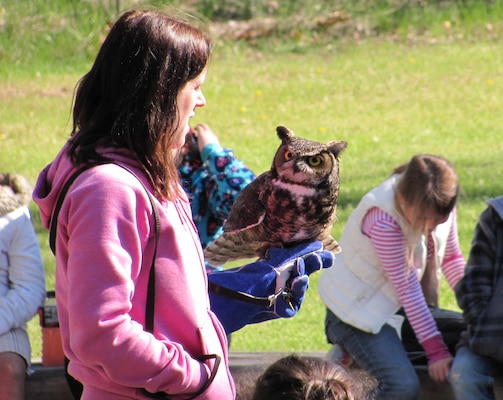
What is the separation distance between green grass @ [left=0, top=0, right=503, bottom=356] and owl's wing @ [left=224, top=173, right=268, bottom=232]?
3447mm

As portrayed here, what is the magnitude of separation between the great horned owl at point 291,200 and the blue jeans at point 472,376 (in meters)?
1.27

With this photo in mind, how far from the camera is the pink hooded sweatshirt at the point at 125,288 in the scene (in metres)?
1.55

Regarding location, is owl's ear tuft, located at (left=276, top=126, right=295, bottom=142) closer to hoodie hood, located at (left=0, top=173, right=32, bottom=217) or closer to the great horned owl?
the great horned owl

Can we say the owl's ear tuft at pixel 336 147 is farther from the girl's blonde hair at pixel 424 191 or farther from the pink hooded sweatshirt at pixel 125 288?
the girl's blonde hair at pixel 424 191

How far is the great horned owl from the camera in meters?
2.21

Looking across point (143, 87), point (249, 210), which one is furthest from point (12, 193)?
point (143, 87)

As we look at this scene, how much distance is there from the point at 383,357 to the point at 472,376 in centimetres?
38

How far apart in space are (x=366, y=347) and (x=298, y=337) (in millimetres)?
1146

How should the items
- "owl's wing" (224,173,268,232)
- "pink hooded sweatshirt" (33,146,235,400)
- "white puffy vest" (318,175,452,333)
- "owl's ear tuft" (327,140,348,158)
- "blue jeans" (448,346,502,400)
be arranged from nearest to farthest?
"pink hooded sweatshirt" (33,146,235,400), "owl's ear tuft" (327,140,348,158), "owl's wing" (224,173,268,232), "blue jeans" (448,346,502,400), "white puffy vest" (318,175,452,333)

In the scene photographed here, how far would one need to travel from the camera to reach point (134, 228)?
62.2 inches

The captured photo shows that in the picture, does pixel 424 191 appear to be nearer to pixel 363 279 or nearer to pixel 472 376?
pixel 363 279

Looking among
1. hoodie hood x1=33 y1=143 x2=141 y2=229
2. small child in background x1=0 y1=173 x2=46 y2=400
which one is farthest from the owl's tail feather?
small child in background x1=0 y1=173 x2=46 y2=400

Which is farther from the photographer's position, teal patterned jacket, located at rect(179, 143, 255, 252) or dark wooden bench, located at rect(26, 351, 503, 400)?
dark wooden bench, located at rect(26, 351, 503, 400)

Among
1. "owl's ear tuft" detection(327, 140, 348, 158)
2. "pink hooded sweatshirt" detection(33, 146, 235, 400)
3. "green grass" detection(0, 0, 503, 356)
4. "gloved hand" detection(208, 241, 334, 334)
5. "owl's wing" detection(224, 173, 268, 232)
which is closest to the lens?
"pink hooded sweatshirt" detection(33, 146, 235, 400)
